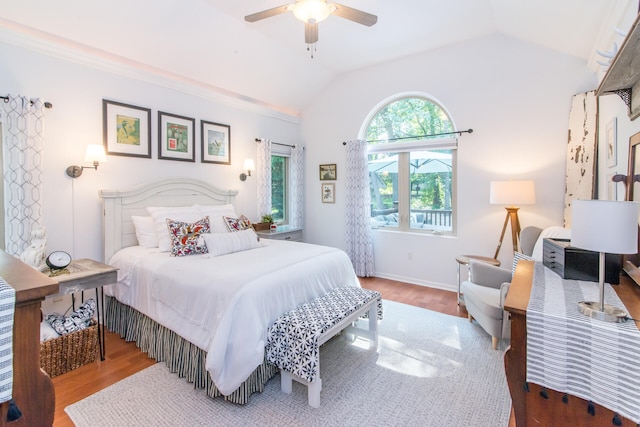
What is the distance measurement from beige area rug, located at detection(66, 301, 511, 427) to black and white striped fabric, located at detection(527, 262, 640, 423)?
1.02 metres

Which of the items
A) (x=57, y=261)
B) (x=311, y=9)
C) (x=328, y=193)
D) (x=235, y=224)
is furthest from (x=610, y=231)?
(x=328, y=193)

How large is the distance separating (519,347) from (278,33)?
4.03 metres

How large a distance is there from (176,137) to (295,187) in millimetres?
2154

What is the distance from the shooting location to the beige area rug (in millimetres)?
1942

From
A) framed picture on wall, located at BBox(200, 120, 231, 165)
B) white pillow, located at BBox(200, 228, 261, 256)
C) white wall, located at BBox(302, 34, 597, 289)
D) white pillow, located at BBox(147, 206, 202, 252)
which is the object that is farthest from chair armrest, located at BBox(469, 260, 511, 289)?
framed picture on wall, located at BBox(200, 120, 231, 165)

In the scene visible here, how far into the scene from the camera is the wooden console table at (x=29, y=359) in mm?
613

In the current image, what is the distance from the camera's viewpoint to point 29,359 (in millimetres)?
633

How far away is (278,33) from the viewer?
390 cm

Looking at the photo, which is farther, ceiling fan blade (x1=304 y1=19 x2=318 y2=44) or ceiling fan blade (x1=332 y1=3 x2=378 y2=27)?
ceiling fan blade (x1=304 y1=19 x2=318 y2=44)

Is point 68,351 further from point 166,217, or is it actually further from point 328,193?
point 328,193

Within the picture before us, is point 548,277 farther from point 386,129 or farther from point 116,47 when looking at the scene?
point 116,47

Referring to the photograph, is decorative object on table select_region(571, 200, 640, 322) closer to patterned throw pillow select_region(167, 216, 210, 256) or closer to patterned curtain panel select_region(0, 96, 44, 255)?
patterned throw pillow select_region(167, 216, 210, 256)

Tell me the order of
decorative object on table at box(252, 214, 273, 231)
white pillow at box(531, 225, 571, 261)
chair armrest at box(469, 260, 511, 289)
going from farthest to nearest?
decorative object on table at box(252, 214, 273, 231) < chair armrest at box(469, 260, 511, 289) < white pillow at box(531, 225, 571, 261)

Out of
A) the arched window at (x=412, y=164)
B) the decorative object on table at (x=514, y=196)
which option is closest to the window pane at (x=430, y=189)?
the arched window at (x=412, y=164)
